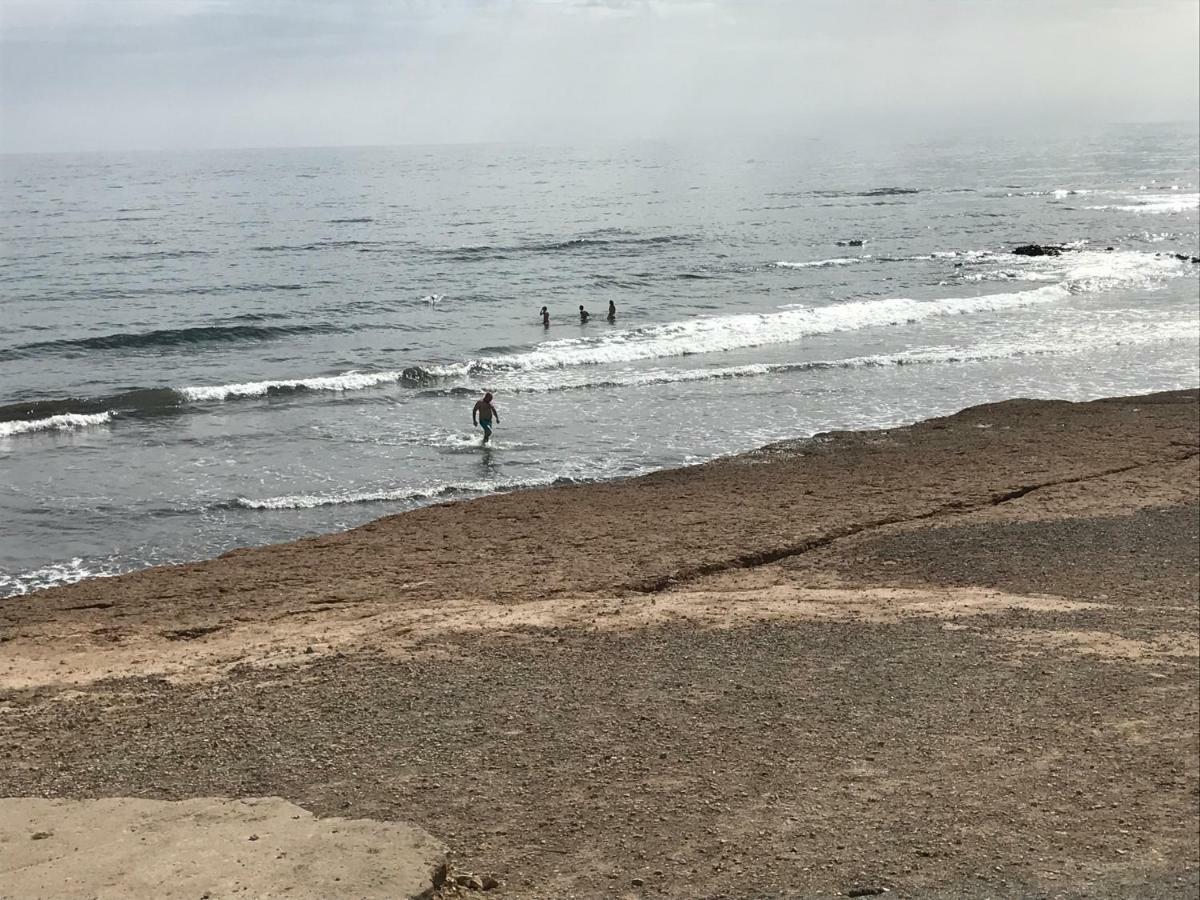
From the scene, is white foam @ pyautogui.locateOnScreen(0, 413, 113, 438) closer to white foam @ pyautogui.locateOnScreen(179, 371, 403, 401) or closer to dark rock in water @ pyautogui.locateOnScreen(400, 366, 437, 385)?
white foam @ pyautogui.locateOnScreen(179, 371, 403, 401)

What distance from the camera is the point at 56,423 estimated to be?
80.9 feet

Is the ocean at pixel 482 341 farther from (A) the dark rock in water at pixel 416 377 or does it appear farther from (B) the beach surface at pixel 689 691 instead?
(B) the beach surface at pixel 689 691

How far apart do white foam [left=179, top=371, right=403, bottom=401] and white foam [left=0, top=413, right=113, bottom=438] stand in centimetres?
248

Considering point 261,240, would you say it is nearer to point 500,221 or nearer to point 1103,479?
point 500,221

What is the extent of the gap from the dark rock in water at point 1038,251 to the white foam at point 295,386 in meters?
35.1

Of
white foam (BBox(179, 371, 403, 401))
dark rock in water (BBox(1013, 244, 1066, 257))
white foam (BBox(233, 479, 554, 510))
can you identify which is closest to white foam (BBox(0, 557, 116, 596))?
white foam (BBox(233, 479, 554, 510))

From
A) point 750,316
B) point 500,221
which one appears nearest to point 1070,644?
point 750,316

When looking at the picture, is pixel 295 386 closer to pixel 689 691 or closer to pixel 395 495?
pixel 395 495

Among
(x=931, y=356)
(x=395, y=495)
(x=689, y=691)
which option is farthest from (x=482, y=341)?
(x=689, y=691)

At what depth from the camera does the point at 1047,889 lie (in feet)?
25.1

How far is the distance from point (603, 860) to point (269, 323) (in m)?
31.6

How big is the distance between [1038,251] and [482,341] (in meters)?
31.1

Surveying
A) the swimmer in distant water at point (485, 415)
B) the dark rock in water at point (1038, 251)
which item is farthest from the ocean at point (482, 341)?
the dark rock in water at point (1038, 251)

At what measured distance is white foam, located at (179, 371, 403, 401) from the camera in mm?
27578
